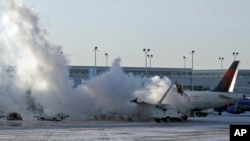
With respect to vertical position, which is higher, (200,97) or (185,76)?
(185,76)

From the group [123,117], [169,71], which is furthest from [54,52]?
[169,71]

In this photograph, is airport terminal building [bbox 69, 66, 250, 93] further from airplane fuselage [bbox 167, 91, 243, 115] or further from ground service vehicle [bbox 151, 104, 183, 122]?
ground service vehicle [bbox 151, 104, 183, 122]

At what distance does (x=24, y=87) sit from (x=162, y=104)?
19.0 metres

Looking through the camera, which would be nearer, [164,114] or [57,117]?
[164,114]

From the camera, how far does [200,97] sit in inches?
3132

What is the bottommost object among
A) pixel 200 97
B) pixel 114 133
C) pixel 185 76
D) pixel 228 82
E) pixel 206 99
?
pixel 114 133

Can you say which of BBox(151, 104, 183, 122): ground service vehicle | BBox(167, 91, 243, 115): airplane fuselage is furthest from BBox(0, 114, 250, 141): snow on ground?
BBox(167, 91, 243, 115): airplane fuselage

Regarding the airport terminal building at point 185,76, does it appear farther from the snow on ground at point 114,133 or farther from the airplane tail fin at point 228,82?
the snow on ground at point 114,133

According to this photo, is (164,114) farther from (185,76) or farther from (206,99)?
(185,76)

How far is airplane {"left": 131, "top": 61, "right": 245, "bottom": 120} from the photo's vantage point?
76.3m

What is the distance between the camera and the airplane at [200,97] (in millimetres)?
76312

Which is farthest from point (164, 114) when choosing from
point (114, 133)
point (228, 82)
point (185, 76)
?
point (185, 76)

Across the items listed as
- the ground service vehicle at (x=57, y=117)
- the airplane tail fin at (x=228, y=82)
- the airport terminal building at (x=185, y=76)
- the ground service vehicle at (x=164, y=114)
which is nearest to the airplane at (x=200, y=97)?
the airplane tail fin at (x=228, y=82)

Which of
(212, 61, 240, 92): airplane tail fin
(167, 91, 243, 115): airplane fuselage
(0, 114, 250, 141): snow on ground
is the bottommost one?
(0, 114, 250, 141): snow on ground
